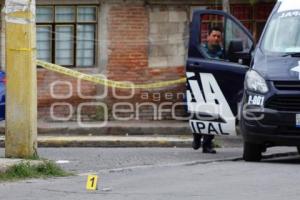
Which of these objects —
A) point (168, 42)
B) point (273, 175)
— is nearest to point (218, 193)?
point (273, 175)

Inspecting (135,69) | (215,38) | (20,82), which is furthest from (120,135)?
(20,82)

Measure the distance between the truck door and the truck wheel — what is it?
0.76m

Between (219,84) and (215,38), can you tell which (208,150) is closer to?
(219,84)

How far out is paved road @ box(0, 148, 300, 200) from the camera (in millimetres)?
9094

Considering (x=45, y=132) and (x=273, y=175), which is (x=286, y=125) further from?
(x=45, y=132)

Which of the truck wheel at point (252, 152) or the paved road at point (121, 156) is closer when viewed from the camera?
the paved road at point (121, 156)

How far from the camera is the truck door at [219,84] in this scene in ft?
43.7

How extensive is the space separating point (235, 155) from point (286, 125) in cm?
225

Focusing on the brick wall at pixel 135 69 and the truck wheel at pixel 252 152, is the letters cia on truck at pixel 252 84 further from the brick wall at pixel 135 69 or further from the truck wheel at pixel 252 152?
the brick wall at pixel 135 69

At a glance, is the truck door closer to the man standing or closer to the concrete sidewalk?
the man standing

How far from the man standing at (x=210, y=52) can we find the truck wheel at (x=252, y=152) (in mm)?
1220

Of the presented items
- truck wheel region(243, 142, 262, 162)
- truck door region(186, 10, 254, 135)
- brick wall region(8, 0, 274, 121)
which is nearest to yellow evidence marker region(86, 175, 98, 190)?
truck wheel region(243, 142, 262, 162)

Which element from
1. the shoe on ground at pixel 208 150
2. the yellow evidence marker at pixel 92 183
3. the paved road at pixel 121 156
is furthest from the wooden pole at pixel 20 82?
the shoe on ground at pixel 208 150

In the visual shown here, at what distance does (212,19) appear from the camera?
59.8ft
